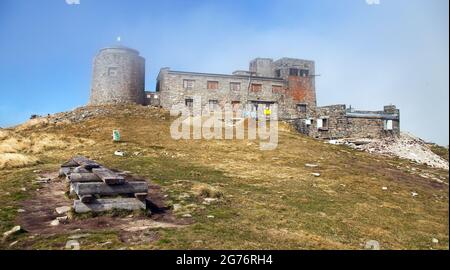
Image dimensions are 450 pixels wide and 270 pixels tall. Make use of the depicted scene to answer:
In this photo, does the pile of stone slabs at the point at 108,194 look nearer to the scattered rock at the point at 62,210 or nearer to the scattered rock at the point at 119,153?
the scattered rock at the point at 62,210

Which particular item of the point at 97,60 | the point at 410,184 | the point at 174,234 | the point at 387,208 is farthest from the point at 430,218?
the point at 97,60

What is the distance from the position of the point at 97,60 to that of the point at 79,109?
6221mm

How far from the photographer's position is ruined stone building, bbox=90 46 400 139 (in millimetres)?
42375

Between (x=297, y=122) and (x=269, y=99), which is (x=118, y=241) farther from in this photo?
(x=269, y=99)

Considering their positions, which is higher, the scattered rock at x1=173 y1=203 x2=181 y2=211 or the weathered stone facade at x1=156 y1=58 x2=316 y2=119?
the weathered stone facade at x1=156 y1=58 x2=316 y2=119

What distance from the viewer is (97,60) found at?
42.4 m

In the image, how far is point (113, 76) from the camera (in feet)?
139

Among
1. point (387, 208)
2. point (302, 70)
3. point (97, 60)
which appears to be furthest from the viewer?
point (302, 70)

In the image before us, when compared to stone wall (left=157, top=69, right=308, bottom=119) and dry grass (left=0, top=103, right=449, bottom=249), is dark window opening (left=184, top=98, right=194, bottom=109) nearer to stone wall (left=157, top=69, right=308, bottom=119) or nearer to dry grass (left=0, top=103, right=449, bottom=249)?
stone wall (left=157, top=69, right=308, bottom=119)

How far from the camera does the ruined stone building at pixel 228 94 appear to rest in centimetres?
4238

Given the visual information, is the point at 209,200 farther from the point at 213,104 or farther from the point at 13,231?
the point at 213,104

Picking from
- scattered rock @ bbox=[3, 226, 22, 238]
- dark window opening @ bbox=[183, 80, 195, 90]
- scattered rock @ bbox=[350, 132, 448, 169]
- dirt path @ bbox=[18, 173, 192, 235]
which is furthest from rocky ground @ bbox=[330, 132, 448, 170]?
scattered rock @ bbox=[3, 226, 22, 238]

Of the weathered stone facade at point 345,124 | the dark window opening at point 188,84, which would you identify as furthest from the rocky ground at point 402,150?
the dark window opening at point 188,84

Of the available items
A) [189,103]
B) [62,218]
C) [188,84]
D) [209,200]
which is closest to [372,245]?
[209,200]
